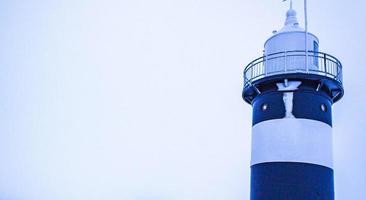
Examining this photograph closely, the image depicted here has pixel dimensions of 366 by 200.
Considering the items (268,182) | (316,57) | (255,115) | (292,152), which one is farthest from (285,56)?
(268,182)

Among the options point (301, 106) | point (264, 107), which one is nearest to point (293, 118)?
point (301, 106)

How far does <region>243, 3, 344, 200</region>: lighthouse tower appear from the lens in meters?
14.5

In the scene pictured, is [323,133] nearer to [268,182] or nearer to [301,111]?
[301,111]

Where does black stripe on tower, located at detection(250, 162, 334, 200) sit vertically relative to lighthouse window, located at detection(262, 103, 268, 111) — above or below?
below

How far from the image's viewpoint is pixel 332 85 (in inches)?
620

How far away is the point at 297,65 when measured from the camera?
15703mm

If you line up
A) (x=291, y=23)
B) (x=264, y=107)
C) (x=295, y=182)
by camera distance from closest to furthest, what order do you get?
(x=295, y=182) → (x=264, y=107) → (x=291, y=23)

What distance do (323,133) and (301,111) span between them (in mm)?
1205

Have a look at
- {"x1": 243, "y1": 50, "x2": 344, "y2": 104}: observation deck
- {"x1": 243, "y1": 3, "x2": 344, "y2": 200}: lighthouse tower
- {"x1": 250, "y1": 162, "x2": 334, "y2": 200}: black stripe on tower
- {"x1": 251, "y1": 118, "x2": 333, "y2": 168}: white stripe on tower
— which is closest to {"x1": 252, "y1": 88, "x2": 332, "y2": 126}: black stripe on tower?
{"x1": 243, "y1": 3, "x2": 344, "y2": 200}: lighthouse tower

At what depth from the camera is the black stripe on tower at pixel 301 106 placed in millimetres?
15156

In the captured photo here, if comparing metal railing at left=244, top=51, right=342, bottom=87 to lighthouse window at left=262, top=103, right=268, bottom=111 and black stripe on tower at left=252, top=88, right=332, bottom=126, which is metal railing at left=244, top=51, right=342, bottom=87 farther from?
lighthouse window at left=262, top=103, right=268, bottom=111

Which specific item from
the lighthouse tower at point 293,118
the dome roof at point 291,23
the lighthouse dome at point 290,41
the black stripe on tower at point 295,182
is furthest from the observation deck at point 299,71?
the black stripe on tower at point 295,182

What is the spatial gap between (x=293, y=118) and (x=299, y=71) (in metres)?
1.84

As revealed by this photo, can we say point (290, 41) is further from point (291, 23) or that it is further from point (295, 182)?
point (295, 182)
